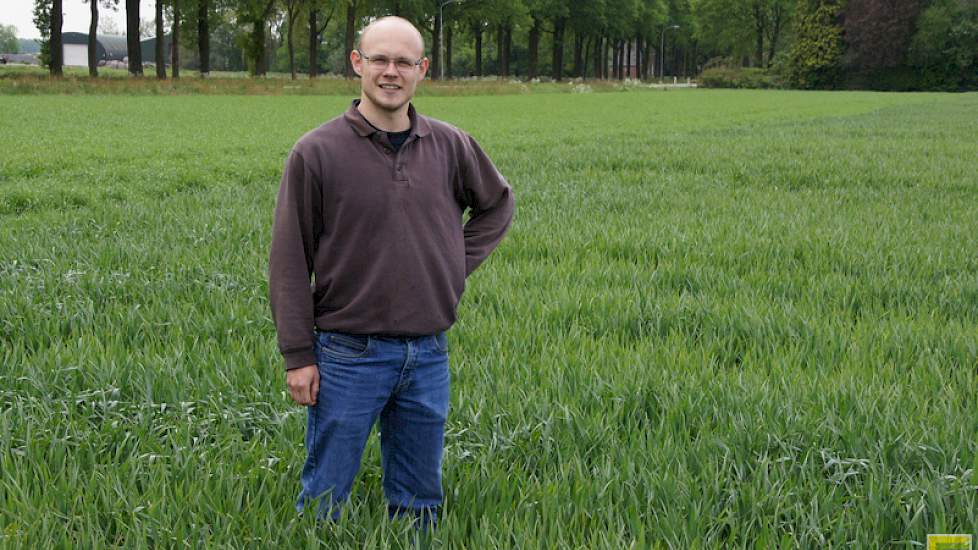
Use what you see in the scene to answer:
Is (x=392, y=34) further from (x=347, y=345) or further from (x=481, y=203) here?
(x=347, y=345)

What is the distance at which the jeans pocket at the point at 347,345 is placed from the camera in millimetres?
2186

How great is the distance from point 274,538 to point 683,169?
441 inches

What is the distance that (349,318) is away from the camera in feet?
7.16

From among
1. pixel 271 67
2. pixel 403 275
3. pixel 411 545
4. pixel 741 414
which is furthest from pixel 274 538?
pixel 271 67

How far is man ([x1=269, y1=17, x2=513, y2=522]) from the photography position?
2174mm

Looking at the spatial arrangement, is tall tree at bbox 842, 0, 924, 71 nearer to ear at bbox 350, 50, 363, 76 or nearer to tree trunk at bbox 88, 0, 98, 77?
tree trunk at bbox 88, 0, 98, 77

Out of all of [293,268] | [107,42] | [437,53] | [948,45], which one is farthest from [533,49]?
[107,42]

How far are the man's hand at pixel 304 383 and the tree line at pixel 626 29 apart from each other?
46.6m

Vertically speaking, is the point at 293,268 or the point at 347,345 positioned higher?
the point at 293,268

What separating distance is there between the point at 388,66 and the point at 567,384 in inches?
63.9

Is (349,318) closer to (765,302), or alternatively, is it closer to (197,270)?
(765,302)

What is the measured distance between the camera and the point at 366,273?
2.21 metres

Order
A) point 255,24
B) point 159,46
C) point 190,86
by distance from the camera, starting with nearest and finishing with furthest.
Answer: point 190,86 → point 159,46 → point 255,24

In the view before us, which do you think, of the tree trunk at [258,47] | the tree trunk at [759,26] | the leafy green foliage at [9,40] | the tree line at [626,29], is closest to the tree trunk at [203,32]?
the tree line at [626,29]
